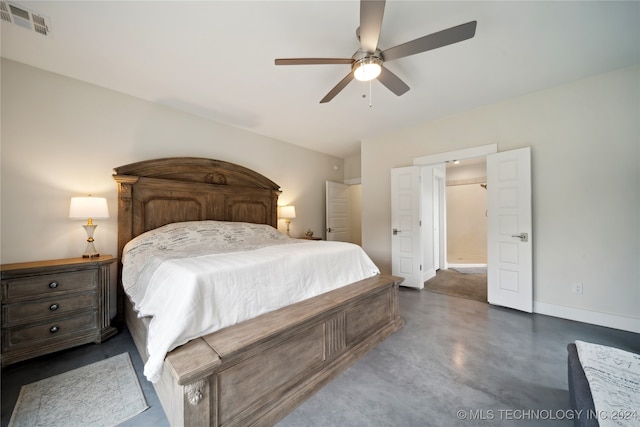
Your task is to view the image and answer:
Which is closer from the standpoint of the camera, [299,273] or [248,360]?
[248,360]

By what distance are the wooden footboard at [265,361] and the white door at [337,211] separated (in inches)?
124

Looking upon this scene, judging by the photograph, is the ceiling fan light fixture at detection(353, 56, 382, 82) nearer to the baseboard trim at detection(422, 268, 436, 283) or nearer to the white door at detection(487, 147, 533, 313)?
the white door at detection(487, 147, 533, 313)

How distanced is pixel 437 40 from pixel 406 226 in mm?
2845

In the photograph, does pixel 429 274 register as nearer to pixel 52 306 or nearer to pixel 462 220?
pixel 462 220

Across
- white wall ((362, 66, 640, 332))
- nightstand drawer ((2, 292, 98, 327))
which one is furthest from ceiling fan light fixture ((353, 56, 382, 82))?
nightstand drawer ((2, 292, 98, 327))

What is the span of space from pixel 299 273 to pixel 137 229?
218cm

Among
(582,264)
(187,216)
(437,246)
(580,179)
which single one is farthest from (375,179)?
(187,216)

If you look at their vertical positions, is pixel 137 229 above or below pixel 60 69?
below

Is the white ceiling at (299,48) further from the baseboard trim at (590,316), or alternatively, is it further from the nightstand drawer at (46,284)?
the baseboard trim at (590,316)

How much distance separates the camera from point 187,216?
123 inches

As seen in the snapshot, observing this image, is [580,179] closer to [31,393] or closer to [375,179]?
[375,179]

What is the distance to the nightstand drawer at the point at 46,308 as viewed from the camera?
1848 mm

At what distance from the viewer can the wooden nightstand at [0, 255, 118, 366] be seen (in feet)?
6.08

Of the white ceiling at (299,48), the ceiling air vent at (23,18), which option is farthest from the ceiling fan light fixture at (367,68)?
the ceiling air vent at (23,18)
